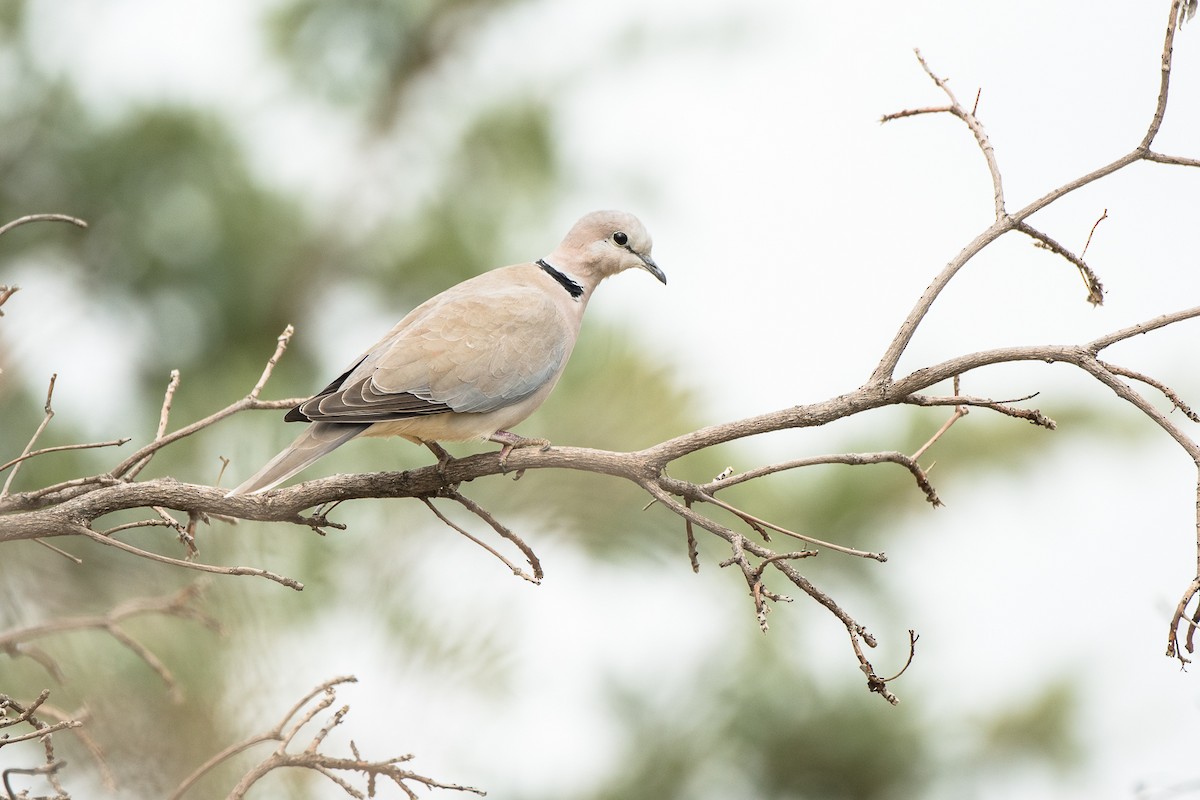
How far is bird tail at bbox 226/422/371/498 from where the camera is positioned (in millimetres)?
2771

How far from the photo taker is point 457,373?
10.6ft

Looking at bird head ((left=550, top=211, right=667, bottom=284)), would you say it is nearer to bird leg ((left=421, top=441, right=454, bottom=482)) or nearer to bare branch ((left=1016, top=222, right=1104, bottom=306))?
bird leg ((left=421, top=441, right=454, bottom=482))

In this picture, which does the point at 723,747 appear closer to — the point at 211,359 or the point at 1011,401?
the point at 211,359

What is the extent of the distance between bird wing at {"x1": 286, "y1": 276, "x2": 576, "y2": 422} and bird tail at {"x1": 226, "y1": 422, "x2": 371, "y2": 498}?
0.04 meters

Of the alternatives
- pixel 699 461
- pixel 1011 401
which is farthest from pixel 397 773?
pixel 699 461

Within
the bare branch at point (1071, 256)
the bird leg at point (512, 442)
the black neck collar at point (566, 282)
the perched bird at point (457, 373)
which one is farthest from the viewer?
the black neck collar at point (566, 282)

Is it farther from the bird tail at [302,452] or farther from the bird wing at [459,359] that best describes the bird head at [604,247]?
the bird tail at [302,452]

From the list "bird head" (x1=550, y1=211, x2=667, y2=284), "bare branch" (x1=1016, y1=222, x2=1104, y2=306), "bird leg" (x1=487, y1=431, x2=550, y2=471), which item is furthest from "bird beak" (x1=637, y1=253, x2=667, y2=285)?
"bare branch" (x1=1016, y1=222, x2=1104, y2=306)

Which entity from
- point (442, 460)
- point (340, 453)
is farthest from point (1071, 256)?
point (340, 453)

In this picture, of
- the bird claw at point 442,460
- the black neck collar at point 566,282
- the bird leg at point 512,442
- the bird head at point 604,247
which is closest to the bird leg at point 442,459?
the bird claw at point 442,460

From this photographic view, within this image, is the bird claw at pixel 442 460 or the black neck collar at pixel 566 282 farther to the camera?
the black neck collar at pixel 566 282

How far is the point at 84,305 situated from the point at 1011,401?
4770 millimetres

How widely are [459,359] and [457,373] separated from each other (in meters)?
0.06

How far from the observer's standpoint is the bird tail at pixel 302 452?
277 centimetres
